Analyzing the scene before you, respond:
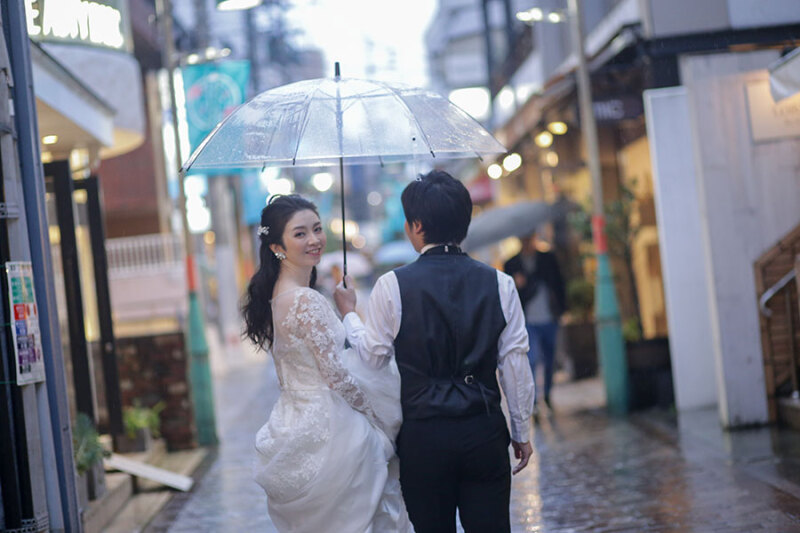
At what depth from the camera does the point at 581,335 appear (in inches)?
608

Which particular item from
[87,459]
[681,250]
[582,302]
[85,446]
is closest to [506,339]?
[87,459]

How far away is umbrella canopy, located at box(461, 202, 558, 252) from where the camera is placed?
15.3 meters

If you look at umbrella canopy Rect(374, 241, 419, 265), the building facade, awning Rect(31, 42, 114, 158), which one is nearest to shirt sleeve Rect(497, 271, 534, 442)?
awning Rect(31, 42, 114, 158)

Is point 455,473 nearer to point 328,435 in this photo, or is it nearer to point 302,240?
point 328,435

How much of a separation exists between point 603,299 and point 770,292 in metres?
2.81

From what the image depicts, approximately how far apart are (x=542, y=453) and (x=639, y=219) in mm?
6793

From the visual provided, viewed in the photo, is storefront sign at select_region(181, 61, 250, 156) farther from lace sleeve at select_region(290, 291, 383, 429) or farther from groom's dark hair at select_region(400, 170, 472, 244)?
groom's dark hair at select_region(400, 170, 472, 244)

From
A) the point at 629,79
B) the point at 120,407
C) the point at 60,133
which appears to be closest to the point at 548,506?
the point at 120,407

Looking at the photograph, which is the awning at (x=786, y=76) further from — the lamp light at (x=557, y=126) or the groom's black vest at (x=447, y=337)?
the lamp light at (x=557, y=126)

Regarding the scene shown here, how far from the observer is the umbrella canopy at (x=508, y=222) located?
1534cm

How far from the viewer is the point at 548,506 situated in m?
7.46

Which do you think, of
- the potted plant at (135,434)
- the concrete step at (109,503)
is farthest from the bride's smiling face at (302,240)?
the potted plant at (135,434)

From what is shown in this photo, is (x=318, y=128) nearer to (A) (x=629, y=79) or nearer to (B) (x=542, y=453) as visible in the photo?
(B) (x=542, y=453)

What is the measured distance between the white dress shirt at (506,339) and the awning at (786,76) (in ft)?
13.4
